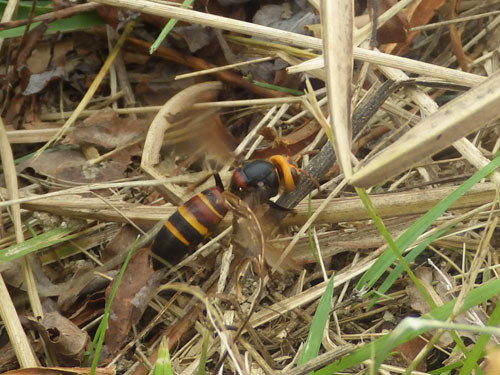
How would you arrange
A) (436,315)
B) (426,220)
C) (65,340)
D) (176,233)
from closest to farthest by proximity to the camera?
(436,315) < (426,220) < (65,340) < (176,233)

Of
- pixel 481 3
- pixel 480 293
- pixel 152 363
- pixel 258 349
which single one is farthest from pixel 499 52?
pixel 152 363

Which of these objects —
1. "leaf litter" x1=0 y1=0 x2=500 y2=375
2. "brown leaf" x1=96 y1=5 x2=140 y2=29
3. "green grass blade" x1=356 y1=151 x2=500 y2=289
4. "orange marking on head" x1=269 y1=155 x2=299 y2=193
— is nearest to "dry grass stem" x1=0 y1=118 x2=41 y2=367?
"leaf litter" x1=0 y1=0 x2=500 y2=375

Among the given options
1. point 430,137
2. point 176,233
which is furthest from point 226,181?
point 430,137

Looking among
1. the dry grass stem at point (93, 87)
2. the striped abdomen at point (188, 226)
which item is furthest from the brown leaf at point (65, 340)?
the dry grass stem at point (93, 87)

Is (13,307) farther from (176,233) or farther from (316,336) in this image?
(316,336)

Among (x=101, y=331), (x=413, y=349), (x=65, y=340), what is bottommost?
(x=65, y=340)

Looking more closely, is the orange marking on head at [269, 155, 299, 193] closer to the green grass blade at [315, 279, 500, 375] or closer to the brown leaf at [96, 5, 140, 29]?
the green grass blade at [315, 279, 500, 375]
